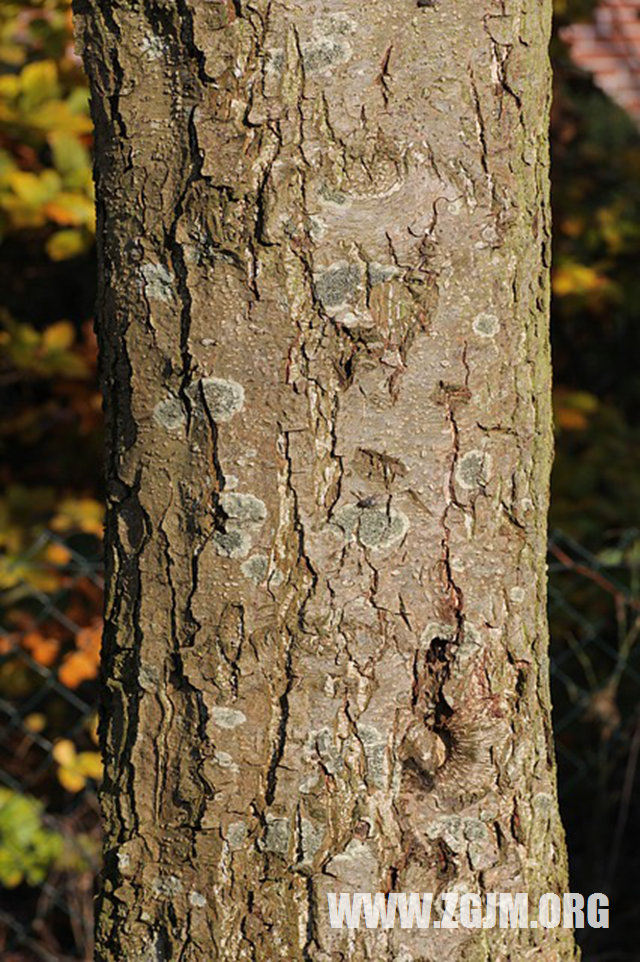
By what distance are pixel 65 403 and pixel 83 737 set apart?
1.02 m

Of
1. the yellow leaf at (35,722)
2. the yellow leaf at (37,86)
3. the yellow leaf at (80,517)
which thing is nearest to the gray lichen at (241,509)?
the yellow leaf at (80,517)

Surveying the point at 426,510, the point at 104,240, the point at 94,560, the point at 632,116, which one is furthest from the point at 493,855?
the point at 632,116

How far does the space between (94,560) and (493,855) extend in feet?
6.94

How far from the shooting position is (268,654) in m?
1.12

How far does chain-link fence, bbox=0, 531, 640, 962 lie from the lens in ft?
9.52

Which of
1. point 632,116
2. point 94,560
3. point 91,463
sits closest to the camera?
point 94,560

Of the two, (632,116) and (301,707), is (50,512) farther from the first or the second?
(632,116)

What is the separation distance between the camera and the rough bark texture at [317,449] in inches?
42.4

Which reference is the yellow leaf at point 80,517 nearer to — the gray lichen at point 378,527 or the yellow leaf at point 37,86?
the yellow leaf at point 37,86

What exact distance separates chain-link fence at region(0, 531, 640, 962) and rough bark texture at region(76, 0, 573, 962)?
1.63 m

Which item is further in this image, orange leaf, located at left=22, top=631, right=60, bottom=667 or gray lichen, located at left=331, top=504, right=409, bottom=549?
orange leaf, located at left=22, top=631, right=60, bottom=667

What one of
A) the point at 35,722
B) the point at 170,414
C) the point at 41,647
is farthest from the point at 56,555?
the point at 170,414

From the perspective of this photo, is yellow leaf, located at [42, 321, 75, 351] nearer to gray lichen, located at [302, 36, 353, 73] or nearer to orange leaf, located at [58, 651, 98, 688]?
orange leaf, located at [58, 651, 98, 688]

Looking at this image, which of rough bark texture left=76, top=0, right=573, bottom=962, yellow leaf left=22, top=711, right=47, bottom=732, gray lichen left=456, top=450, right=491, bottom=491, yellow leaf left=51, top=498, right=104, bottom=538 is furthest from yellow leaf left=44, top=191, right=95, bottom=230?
gray lichen left=456, top=450, right=491, bottom=491
